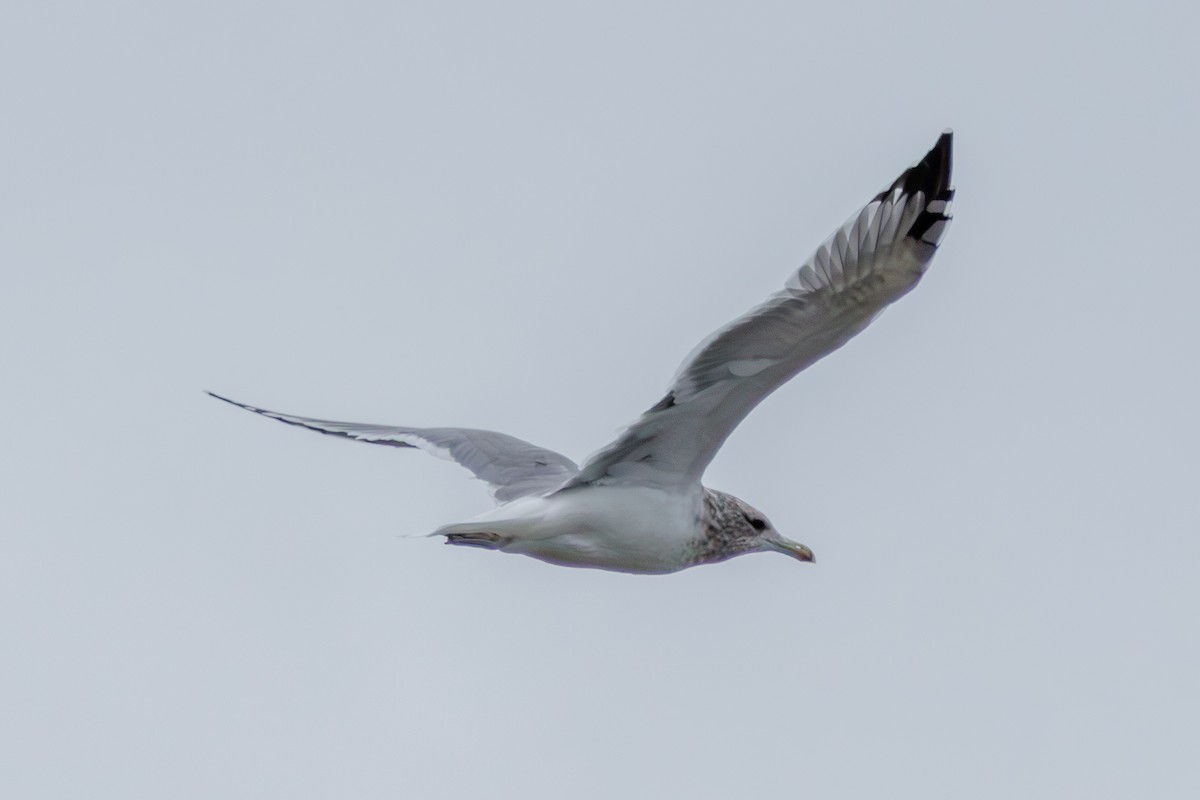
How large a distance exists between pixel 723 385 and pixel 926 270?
30.8 inches

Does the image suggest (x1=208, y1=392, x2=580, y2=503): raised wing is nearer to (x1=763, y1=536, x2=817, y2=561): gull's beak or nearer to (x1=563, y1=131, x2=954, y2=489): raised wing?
(x1=763, y1=536, x2=817, y2=561): gull's beak

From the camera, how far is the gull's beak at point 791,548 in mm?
7906

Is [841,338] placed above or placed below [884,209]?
below

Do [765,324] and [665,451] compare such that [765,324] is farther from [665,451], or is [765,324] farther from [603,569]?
[603,569]

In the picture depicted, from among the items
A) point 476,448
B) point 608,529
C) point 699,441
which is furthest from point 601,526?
point 476,448

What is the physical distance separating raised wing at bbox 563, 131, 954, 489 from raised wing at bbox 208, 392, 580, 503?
134 cm

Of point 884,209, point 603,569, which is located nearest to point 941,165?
point 884,209

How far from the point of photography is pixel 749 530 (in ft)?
25.3

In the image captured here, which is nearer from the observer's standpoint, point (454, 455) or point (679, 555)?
point (679, 555)

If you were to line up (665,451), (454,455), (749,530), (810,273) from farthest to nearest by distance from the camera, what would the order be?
(454,455) → (749,530) → (665,451) → (810,273)

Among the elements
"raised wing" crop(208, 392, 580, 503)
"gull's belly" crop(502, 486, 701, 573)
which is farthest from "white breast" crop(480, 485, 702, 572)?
"raised wing" crop(208, 392, 580, 503)

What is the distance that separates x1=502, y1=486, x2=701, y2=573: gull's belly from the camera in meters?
7.10

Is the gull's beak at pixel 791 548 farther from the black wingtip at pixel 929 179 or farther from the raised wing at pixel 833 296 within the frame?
the black wingtip at pixel 929 179

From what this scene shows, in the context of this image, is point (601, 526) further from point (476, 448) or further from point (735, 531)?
point (476, 448)
